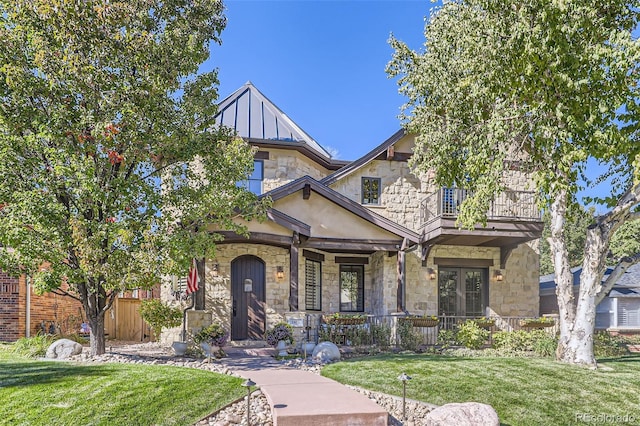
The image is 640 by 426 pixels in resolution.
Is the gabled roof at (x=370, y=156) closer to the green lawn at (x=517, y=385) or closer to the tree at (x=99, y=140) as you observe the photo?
the tree at (x=99, y=140)

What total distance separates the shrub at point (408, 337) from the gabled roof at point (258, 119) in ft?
21.7

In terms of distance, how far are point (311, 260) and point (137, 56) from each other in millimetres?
7965

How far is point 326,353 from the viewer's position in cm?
1051

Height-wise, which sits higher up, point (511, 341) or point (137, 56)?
point (137, 56)

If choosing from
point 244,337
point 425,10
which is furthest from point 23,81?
point 425,10

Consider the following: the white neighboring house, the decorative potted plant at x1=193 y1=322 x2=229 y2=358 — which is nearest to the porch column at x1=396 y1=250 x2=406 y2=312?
the decorative potted plant at x1=193 y1=322 x2=229 y2=358

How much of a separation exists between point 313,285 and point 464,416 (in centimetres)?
921

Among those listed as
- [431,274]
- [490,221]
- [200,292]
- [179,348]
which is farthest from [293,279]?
[490,221]

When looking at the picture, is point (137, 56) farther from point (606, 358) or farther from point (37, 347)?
point (606, 358)

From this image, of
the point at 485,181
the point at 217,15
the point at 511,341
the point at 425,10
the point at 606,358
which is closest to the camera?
the point at 485,181

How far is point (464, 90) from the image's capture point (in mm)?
11758

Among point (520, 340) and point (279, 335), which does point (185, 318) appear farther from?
point (520, 340)

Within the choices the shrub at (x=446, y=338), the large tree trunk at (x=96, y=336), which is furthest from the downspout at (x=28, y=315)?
the shrub at (x=446, y=338)

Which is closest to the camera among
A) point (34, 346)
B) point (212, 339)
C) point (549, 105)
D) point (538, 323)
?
point (549, 105)
